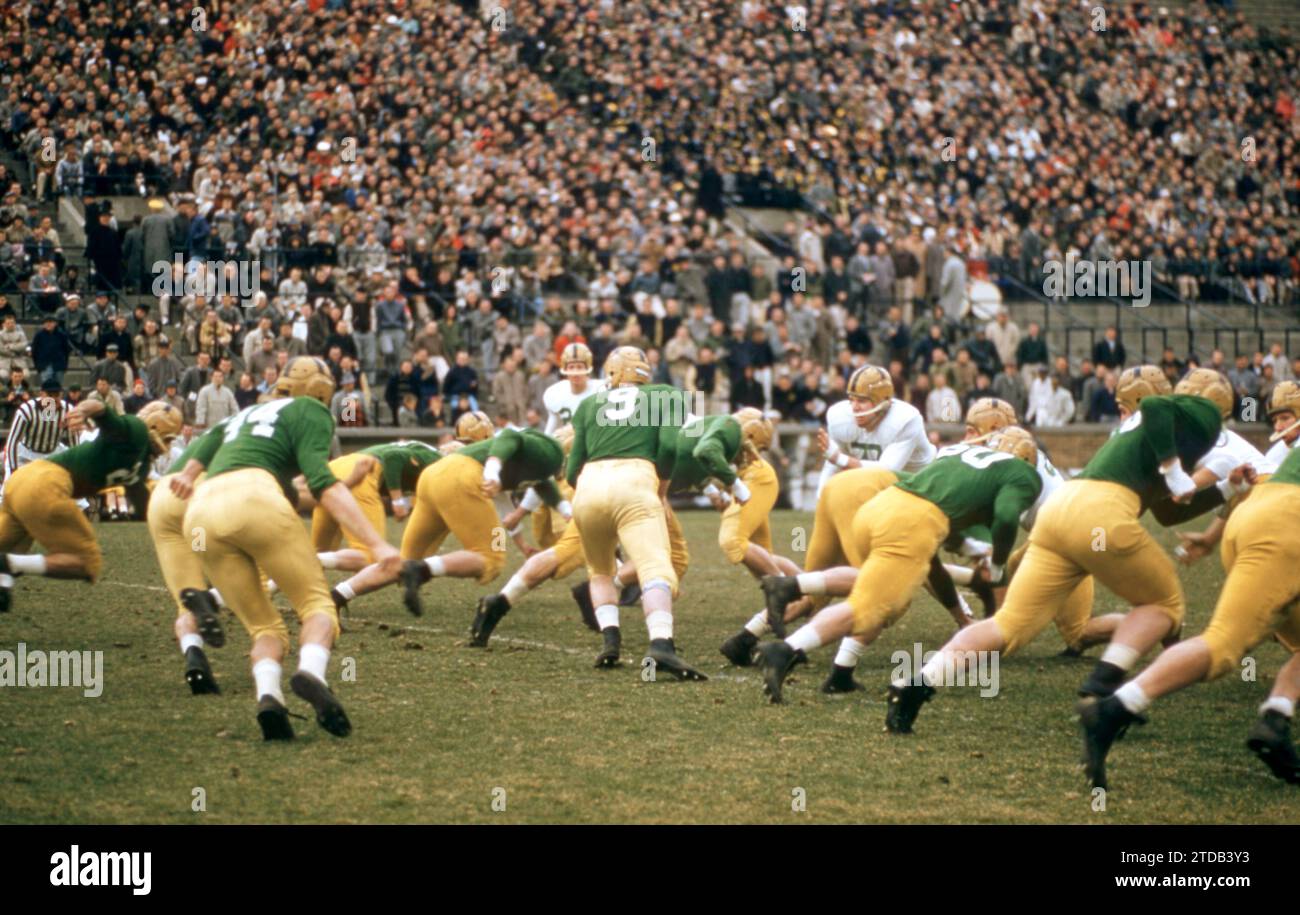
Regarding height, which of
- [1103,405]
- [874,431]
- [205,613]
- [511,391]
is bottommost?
[1103,405]

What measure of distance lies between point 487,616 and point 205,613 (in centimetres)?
243

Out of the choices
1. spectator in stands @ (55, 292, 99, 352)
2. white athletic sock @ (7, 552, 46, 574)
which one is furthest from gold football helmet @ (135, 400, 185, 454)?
spectator in stands @ (55, 292, 99, 352)

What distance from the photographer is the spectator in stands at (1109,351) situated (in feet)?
84.2

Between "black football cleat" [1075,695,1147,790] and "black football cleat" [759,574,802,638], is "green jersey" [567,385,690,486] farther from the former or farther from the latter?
"black football cleat" [1075,695,1147,790]

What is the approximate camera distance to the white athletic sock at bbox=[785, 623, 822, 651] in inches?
331

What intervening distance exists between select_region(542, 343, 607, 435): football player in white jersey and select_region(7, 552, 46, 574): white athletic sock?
11.3ft

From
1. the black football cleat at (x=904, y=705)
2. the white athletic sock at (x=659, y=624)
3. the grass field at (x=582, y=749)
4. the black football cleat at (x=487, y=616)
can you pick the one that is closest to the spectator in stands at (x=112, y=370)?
the grass field at (x=582, y=749)

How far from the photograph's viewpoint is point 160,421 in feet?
34.0

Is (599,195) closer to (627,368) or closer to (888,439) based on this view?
(888,439)

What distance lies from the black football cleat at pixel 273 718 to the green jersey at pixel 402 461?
4.46 m

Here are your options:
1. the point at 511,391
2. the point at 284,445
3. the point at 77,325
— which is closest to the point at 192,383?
the point at 77,325

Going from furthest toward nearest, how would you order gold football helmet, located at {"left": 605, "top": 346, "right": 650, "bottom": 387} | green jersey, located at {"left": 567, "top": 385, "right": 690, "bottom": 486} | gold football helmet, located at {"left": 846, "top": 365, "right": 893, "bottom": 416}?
1. gold football helmet, located at {"left": 846, "top": 365, "right": 893, "bottom": 416}
2. gold football helmet, located at {"left": 605, "top": 346, "right": 650, "bottom": 387}
3. green jersey, located at {"left": 567, "top": 385, "right": 690, "bottom": 486}
